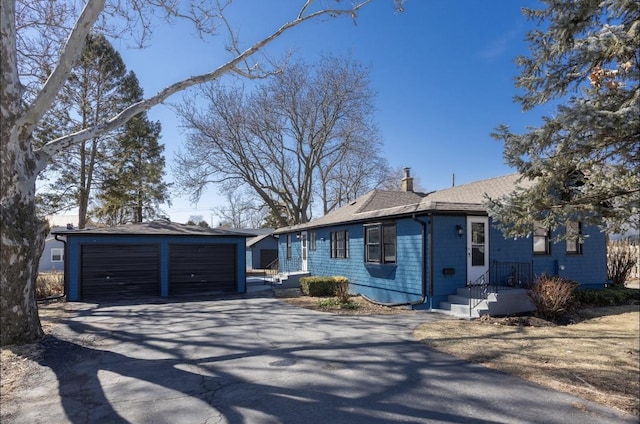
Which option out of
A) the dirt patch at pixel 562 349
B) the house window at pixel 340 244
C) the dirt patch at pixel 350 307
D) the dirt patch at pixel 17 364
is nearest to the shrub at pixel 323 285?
the dirt patch at pixel 350 307

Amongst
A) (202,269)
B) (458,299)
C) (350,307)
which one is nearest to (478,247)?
(458,299)

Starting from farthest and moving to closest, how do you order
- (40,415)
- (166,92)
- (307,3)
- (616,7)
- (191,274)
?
(191,274) < (307,3) < (166,92) < (616,7) < (40,415)

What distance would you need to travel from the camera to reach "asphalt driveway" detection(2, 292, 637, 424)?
12.8ft

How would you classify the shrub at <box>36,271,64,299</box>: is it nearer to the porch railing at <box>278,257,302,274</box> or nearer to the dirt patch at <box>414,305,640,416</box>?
the porch railing at <box>278,257,302,274</box>

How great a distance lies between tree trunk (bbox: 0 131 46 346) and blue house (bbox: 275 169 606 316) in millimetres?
8672

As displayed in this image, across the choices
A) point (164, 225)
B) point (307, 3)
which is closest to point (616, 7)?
point (307, 3)

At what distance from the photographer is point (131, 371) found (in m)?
5.41

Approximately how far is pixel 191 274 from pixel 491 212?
40.2ft

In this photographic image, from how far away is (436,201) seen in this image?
10.6m

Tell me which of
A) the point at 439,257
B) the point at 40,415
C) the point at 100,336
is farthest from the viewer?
the point at 439,257

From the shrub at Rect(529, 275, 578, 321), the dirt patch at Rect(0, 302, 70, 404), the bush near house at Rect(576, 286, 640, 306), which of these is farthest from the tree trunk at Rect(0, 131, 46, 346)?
the bush near house at Rect(576, 286, 640, 306)

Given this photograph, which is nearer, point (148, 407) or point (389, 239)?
point (148, 407)

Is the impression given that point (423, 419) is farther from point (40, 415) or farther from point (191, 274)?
point (191, 274)

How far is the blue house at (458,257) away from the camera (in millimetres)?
10539
